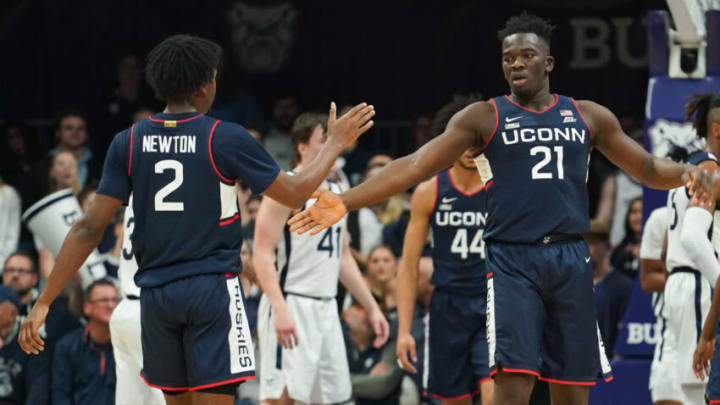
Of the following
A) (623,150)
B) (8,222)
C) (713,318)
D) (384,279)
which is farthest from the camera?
(8,222)

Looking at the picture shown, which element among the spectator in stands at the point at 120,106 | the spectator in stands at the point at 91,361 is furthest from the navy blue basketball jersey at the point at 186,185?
the spectator in stands at the point at 120,106

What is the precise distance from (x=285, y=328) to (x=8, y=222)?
176 inches

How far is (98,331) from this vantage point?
29.3ft

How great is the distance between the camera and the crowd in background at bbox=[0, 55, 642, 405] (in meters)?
8.99

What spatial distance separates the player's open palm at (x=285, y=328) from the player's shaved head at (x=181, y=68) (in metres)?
2.29

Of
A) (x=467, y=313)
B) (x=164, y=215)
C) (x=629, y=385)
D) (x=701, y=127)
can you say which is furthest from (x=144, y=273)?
(x=629, y=385)

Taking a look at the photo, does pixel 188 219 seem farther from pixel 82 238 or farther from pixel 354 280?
pixel 354 280

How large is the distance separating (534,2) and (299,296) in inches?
242

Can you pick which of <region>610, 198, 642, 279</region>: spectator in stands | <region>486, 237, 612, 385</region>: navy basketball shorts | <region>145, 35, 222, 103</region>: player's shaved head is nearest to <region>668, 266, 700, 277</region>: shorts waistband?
<region>486, 237, 612, 385</region>: navy basketball shorts

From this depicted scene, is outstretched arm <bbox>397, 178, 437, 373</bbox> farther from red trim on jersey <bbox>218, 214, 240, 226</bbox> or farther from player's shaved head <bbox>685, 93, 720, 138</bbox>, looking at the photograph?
red trim on jersey <bbox>218, 214, 240, 226</bbox>

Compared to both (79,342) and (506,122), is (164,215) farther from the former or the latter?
(79,342)

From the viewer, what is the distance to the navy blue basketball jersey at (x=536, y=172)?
5.53m

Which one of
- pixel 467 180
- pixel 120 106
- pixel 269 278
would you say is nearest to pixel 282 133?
pixel 120 106

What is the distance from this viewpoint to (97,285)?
898 cm
